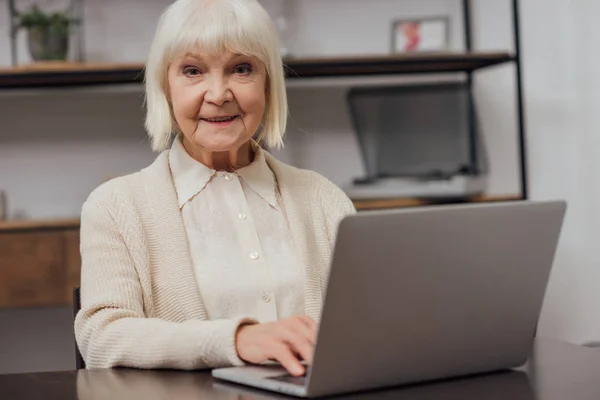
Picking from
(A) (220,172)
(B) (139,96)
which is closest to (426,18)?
(B) (139,96)

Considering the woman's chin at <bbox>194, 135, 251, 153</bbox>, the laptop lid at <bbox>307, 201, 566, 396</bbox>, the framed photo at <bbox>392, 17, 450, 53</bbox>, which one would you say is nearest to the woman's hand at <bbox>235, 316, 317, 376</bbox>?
the laptop lid at <bbox>307, 201, 566, 396</bbox>

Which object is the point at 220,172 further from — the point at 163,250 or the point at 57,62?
the point at 57,62

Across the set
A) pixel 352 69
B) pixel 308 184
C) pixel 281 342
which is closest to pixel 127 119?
pixel 352 69

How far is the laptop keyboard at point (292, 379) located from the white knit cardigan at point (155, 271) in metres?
0.12

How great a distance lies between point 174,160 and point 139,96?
1.72 metres

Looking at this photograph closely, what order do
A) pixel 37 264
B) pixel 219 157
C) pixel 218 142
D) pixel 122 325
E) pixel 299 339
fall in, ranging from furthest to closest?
pixel 37 264, pixel 219 157, pixel 218 142, pixel 122 325, pixel 299 339

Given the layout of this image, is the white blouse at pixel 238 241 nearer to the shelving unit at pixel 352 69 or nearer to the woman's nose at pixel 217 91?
the woman's nose at pixel 217 91

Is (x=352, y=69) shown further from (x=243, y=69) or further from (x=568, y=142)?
(x=243, y=69)

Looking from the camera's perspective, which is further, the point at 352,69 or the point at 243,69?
the point at 352,69

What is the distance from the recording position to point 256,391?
99 cm

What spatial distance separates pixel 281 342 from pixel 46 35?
217cm

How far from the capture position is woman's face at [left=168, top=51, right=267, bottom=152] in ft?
4.92

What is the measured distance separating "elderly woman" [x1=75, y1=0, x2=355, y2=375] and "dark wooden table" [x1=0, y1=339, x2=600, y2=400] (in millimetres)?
143

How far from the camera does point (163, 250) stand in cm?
144
